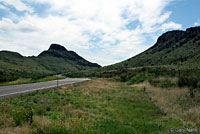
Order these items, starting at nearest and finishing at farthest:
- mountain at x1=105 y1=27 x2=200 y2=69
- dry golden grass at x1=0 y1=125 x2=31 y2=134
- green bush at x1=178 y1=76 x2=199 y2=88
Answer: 1. dry golden grass at x1=0 y1=125 x2=31 y2=134
2. green bush at x1=178 y1=76 x2=199 y2=88
3. mountain at x1=105 y1=27 x2=200 y2=69

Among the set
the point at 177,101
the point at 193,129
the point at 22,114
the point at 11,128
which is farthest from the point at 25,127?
the point at 177,101

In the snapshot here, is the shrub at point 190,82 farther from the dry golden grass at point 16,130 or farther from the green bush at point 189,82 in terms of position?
the dry golden grass at point 16,130

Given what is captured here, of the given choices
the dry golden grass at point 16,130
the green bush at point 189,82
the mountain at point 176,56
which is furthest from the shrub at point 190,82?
the mountain at point 176,56

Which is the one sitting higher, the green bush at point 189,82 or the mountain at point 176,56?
the mountain at point 176,56

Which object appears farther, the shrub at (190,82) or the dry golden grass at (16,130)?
the shrub at (190,82)

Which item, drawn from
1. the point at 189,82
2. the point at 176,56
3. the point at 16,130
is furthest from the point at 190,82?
the point at 176,56

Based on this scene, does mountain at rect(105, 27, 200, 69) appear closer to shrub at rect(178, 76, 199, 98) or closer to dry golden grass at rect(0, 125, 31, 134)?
shrub at rect(178, 76, 199, 98)

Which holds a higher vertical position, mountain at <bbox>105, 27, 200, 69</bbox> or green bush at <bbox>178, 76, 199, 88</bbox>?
mountain at <bbox>105, 27, 200, 69</bbox>

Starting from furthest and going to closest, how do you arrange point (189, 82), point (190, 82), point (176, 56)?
point (176, 56), point (189, 82), point (190, 82)

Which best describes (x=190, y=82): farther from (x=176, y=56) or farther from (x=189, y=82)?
(x=176, y=56)

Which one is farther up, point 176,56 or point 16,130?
point 176,56

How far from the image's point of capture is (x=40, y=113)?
764cm

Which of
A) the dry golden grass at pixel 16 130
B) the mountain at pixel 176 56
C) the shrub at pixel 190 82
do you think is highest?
the mountain at pixel 176 56

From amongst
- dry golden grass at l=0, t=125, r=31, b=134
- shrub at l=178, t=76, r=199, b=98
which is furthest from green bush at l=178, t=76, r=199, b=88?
dry golden grass at l=0, t=125, r=31, b=134
